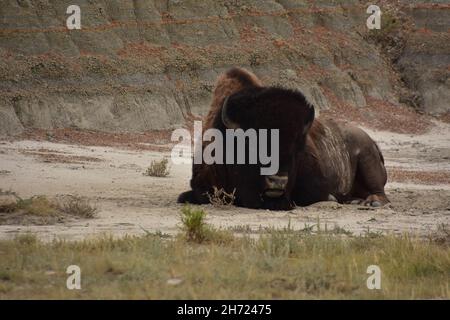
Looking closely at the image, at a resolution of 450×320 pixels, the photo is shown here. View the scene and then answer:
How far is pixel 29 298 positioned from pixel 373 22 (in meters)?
46.0

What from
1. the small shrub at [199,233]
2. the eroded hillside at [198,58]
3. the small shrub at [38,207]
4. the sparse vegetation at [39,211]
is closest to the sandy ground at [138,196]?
the sparse vegetation at [39,211]

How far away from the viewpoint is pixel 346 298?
9250mm

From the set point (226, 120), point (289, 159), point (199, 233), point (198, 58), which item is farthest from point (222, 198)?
point (198, 58)

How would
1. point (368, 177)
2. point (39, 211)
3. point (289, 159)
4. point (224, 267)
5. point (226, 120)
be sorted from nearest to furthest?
point (224, 267) → point (39, 211) → point (289, 159) → point (226, 120) → point (368, 177)

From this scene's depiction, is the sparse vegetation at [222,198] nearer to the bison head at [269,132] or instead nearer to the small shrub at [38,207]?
the bison head at [269,132]

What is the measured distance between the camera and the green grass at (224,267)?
9172 millimetres

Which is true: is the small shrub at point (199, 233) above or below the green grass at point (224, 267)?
above

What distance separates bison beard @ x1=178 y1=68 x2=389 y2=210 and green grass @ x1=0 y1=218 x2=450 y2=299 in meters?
3.62

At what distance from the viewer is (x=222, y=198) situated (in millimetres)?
16328

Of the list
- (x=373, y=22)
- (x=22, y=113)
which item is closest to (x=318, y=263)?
(x=22, y=113)

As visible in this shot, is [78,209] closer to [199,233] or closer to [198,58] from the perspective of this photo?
[199,233]

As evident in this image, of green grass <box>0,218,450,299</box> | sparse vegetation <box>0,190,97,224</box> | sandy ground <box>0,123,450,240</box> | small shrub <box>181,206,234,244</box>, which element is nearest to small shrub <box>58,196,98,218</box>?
sparse vegetation <box>0,190,97,224</box>

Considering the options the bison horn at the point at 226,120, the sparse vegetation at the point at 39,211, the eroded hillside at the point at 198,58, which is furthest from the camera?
the eroded hillside at the point at 198,58

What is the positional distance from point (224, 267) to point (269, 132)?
589 centimetres
